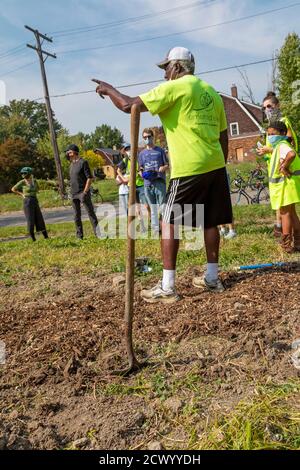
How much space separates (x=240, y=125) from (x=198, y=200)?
175 feet

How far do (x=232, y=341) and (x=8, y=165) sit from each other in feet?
137

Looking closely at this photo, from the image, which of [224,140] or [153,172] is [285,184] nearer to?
[224,140]

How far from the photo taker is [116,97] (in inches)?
118

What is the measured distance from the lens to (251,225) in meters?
8.62

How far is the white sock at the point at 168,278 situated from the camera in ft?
12.2

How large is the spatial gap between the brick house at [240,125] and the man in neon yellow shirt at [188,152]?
2017 inches

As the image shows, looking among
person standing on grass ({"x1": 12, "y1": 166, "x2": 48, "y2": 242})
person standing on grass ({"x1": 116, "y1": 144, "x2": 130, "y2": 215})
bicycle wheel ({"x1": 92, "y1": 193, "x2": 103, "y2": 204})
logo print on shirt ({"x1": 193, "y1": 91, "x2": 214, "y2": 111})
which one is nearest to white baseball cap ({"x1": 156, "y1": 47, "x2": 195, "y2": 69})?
logo print on shirt ({"x1": 193, "y1": 91, "x2": 214, "y2": 111})

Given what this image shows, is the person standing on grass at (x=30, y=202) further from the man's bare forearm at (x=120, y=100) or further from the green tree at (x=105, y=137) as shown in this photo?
the green tree at (x=105, y=137)

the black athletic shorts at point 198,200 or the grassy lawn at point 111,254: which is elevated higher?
the black athletic shorts at point 198,200

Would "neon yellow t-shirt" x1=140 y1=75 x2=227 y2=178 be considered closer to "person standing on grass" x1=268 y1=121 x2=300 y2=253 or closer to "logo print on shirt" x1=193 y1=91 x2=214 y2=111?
"logo print on shirt" x1=193 y1=91 x2=214 y2=111

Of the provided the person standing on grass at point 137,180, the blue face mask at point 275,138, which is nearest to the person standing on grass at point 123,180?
the person standing on grass at point 137,180
